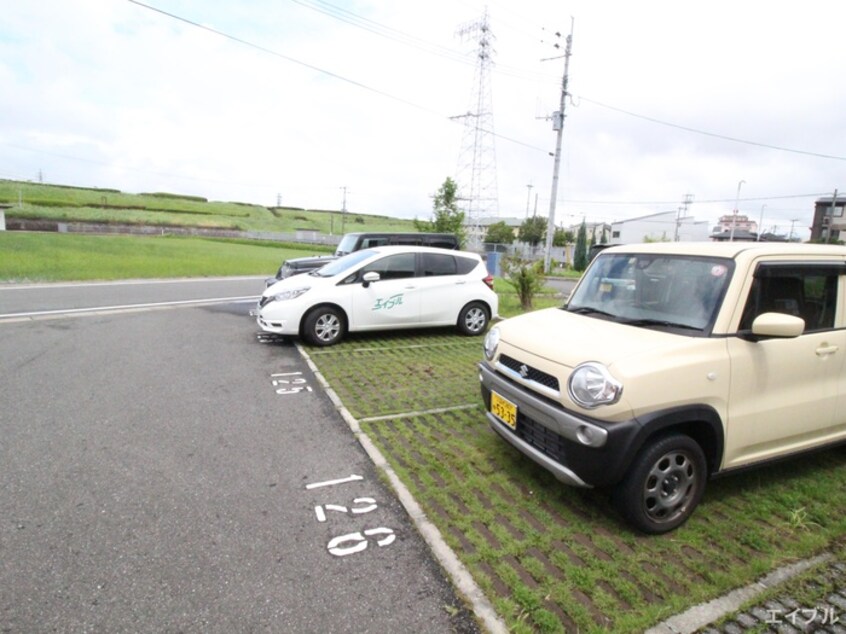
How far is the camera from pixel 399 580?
2.43 meters

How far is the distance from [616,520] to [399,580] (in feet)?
4.98

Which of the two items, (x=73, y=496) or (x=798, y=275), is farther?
(x=798, y=275)

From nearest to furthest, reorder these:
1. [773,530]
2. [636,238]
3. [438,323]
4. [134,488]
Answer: [773,530] < [134,488] < [438,323] < [636,238]

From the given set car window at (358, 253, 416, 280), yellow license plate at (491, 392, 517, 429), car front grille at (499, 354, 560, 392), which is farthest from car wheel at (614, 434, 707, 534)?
car window at (358, 253, 416, 280)

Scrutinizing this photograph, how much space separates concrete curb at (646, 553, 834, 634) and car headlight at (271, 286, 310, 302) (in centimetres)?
620

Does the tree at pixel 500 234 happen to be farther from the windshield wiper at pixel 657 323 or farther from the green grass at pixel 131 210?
the windshield wiper at pixel 657 323

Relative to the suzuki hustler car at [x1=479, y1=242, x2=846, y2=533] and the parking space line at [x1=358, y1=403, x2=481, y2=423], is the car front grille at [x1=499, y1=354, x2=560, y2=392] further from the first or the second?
the parking space line at [x1=358, y1=403, x2=481, y2=423]

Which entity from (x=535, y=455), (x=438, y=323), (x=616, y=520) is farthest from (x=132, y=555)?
(x=438, y=323)

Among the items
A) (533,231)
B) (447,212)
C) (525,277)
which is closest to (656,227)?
(533,231)

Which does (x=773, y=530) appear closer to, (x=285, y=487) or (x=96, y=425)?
(x=285, y=487)

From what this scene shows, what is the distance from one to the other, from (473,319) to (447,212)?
59.7 ft

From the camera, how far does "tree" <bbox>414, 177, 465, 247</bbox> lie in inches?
997

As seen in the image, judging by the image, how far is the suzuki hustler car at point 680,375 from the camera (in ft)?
8.76

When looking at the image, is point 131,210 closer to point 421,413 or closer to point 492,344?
point 421,413
